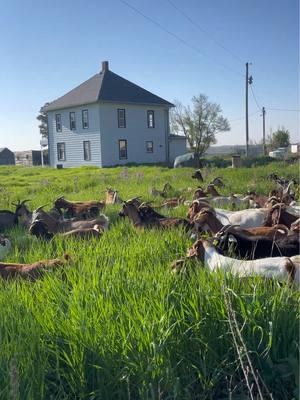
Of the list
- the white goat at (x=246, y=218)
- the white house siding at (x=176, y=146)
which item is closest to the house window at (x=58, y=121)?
the white house siding at (x=176, y=146)

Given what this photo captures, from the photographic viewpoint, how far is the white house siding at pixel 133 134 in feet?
126

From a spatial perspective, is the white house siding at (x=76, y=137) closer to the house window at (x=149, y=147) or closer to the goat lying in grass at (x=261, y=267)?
the house window at (x=149, y=147)

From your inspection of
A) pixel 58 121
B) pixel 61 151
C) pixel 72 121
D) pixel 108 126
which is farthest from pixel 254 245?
pixel 58 121

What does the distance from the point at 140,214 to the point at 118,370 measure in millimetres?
5437

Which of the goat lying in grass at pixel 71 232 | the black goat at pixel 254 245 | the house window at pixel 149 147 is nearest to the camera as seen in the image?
the black goat at pixel 254 245

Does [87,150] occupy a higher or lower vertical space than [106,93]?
lower

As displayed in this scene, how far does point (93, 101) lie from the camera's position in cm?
3806

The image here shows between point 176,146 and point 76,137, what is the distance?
1006cm

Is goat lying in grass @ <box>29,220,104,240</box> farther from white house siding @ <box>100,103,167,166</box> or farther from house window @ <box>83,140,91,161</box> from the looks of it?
house window @ <box>83,140,91,161</box>

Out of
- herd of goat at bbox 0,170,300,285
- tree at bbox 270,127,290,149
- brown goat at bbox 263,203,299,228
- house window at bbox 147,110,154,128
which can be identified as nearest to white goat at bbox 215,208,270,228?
herd of goat at bbox 0,170,300,285

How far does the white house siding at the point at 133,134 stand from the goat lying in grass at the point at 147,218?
29753 mm

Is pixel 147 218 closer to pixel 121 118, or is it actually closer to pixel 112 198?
pixel 112 198

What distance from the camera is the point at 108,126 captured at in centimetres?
3875

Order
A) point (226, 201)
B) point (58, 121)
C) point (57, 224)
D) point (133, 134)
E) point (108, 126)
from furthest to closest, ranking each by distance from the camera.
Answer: point (58, 121) < point (133, 134) < point (108, 126) < point (226, 201) < point (57, 224)
